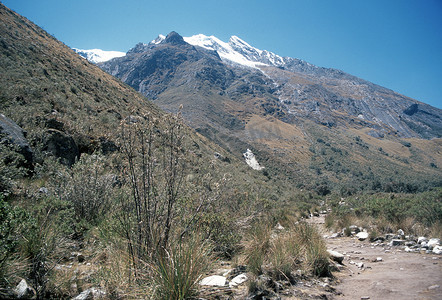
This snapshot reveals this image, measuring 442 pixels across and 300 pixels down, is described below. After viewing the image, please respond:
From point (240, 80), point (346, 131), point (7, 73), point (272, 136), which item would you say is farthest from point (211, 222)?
point (240, 80)

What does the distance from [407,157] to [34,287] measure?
103m

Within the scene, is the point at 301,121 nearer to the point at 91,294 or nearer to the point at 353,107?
the point at 353,107

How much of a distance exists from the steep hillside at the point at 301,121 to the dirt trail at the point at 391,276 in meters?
36.1

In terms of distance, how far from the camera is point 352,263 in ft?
15.3

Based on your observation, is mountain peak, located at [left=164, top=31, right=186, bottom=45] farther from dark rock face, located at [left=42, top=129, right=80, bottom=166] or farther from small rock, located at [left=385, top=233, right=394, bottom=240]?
small rock, located at [left=385, top=233, right=394, bottom=240]

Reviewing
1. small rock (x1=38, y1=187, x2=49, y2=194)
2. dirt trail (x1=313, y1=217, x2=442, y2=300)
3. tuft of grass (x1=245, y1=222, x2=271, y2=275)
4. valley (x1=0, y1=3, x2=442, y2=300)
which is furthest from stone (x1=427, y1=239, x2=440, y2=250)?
small rock (x1=38, y1=187, x2=49, y2=194)

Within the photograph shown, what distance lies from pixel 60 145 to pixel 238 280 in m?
7.82

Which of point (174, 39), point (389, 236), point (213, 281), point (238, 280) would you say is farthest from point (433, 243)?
point (174, 39)

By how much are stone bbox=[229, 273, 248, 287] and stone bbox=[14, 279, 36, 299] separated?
7.41 ft

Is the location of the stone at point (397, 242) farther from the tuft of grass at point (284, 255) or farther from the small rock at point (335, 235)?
the tuft of grass at point (284, 255)

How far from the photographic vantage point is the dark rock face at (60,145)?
7.41 metres

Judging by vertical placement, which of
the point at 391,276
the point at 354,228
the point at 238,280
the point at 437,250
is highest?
the point at 437,250

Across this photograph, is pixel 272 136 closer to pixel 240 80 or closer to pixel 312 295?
pixel 312 295

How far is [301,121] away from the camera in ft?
322
